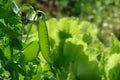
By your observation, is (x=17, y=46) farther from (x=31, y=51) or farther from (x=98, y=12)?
(x=98, y=12)

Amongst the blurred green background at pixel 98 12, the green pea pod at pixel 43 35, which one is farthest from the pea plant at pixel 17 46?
the blurred green background at pixel 98 12

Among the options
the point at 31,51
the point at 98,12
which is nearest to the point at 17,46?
the point at 31,51

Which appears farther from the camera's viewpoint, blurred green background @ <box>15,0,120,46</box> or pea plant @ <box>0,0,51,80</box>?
blurred green background @ <box>15,0,120,46</box>

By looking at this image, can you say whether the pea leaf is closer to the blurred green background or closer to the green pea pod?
the green pea pod

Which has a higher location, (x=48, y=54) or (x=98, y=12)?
→ (x=48, y=54)

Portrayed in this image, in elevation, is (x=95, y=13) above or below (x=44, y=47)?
below

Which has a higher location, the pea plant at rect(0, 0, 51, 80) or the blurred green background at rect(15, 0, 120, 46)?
the pea plant at rect(0, 0, 51, 80)

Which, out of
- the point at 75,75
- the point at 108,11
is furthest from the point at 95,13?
the point at 75,75

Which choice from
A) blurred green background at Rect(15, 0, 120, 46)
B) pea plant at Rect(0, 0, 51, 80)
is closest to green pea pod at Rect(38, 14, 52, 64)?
pea plant at Rect(0, 0, 51, 80)

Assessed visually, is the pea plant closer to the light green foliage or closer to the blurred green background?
the light green foliage

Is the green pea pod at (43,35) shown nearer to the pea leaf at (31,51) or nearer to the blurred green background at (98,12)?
the pea leaf at (31,51)

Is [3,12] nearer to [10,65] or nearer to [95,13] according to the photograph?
[10,65]
